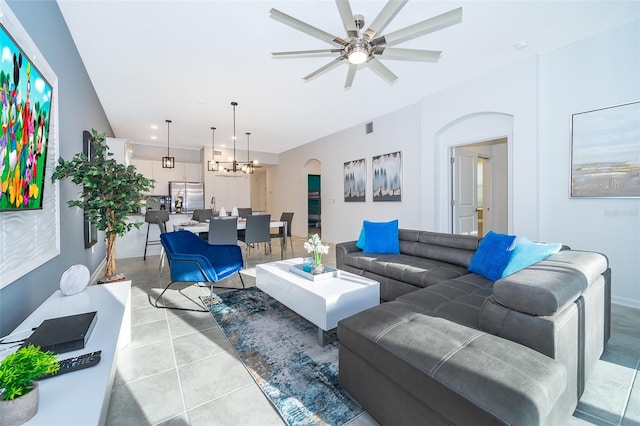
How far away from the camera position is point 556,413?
111cm

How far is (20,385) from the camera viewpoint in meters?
0.87

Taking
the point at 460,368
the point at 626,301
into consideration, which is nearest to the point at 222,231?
the point at 460,368

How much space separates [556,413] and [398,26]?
10.6 feet

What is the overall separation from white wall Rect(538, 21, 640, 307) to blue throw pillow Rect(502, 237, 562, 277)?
156cm

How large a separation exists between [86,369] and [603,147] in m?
4.73

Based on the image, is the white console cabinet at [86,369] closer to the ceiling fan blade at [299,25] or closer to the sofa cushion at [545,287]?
the sofa cushion at [545,287]

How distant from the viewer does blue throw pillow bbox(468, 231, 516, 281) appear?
2.36m

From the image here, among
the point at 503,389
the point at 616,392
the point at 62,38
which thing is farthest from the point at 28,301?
the point at 616,392

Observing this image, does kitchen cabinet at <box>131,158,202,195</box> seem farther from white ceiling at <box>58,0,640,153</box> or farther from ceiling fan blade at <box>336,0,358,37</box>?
ceiling fan blade at <box>336,0,358,37</box>

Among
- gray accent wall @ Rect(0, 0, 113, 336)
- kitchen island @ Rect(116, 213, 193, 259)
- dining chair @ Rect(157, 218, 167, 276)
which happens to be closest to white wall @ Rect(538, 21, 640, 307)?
gray accent wall @ Rect(0, 0, 113, 336)

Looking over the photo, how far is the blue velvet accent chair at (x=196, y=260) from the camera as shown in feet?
9.00

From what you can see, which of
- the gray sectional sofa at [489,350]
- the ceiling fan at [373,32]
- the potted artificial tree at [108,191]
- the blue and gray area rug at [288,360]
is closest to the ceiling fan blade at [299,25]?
the ceiling fan at [373,32]

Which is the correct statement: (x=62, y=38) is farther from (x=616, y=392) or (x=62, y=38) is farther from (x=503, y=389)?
(x=616, y=392)

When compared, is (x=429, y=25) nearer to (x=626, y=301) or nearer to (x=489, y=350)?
(x=489, y=350)
